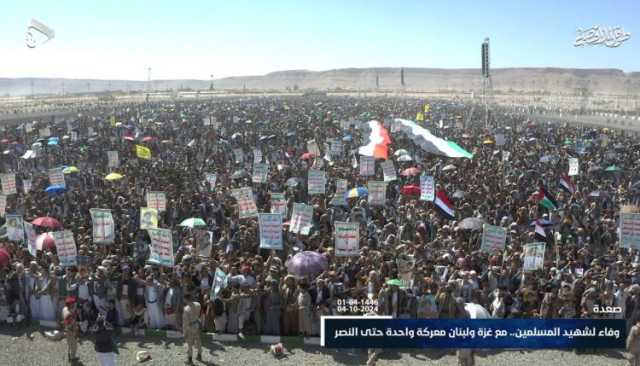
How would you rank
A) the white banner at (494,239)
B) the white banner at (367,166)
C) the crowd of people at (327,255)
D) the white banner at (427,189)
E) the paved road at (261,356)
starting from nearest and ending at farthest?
the paved road at (261,356) → the crowd of people at (327,255) → the white banner at (494,239) → the white banner at (427,189) → the white banner at (367,166)

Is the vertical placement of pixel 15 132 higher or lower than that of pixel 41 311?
higher

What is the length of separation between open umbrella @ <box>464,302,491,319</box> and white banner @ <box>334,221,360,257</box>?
2.74 m

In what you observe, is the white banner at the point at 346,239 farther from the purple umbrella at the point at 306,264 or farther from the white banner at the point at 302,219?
the white banner at the point at 302,219

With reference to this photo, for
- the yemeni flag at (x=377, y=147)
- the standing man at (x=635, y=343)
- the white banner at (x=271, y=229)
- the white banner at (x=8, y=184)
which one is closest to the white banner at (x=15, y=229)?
the white banner at (x=8, y=184)

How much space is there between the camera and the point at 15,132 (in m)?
35.8

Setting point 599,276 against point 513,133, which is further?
point 513,133

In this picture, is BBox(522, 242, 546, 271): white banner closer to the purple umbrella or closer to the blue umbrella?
the purple umbrella

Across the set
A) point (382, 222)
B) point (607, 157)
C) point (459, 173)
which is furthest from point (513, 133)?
point (382, 222)

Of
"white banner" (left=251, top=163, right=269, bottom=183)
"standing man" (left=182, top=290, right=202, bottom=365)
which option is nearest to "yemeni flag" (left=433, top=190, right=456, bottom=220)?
"white banner" (left=251, top=163, right=269, bottom=183)

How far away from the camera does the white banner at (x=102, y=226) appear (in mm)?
12367

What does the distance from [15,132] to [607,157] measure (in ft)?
101

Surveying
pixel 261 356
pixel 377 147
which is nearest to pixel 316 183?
pixel 261 356

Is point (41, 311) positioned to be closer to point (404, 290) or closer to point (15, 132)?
point (404, 290)

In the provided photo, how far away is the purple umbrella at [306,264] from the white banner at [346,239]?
1.81 ft
